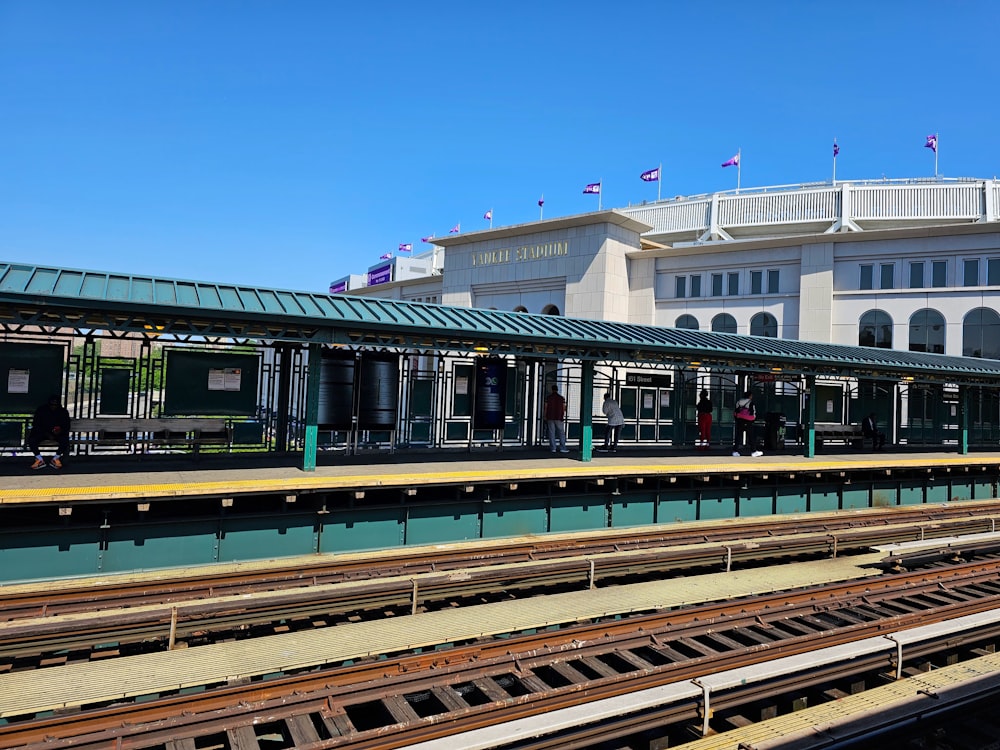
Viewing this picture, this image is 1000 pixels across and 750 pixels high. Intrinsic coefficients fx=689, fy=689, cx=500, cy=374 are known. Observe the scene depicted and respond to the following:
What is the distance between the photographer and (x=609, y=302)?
41594mm

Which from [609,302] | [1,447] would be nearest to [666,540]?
[1,447]

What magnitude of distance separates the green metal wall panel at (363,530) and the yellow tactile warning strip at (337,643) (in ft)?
12.4

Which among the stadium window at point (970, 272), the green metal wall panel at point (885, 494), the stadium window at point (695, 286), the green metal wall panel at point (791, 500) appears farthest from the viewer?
the stadium window at point (695, 286)

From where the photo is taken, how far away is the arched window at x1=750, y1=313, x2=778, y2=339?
40969 mm

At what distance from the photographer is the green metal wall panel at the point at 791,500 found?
18047mm

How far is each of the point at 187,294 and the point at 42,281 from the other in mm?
2128

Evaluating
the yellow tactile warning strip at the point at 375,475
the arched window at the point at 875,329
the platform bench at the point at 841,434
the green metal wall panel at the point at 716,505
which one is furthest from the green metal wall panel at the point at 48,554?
the arched window at the point at 875,329

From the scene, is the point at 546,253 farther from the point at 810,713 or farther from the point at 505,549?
the point at 810,713

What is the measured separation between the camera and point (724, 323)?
42.3 meters

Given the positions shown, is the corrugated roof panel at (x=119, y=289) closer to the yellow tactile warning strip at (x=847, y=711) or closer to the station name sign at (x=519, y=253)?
the yellow tactile warning strip at (x=847, y=711)

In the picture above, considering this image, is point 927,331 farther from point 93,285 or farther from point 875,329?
point 93,285

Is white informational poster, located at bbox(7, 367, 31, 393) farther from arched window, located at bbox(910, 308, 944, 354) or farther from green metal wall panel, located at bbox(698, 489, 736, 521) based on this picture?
arched window, located at bbox(910, 308, 944, 354)

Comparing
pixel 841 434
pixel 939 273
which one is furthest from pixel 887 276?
pixel 841 434

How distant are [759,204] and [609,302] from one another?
16.0 m
